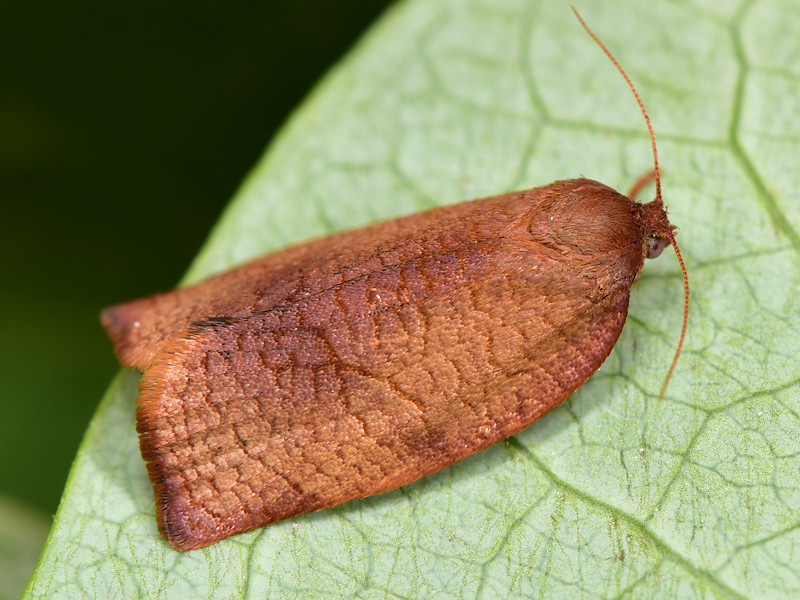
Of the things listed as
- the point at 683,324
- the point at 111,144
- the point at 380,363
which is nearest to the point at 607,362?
the point at 683,324

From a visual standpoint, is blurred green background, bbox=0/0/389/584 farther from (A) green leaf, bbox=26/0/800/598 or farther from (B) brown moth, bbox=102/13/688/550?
(B) brown moth, bbox=102/13/688/550

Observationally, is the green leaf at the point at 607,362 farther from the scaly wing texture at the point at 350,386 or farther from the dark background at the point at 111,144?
the dark background at the point at 111,144

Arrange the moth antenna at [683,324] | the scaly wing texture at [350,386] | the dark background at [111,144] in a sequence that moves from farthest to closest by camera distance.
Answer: the dark background at [111,144]
the moth antenna at [683,324]
the scaly wing texture at [350,386]

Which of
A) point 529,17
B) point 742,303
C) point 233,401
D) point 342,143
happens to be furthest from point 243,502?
point 529,17

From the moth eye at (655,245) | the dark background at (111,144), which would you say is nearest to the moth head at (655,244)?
the moth eye at (655,245)

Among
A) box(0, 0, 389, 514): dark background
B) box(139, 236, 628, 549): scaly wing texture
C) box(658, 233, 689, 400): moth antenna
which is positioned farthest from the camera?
box(0, 0, 389, 514): dark background

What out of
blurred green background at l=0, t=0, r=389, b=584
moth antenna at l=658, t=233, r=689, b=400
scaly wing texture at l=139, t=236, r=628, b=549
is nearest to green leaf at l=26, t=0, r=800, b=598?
moth antenna at l=658, t=233, r=689, b=400

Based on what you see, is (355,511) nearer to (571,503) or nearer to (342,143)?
(571,503)
